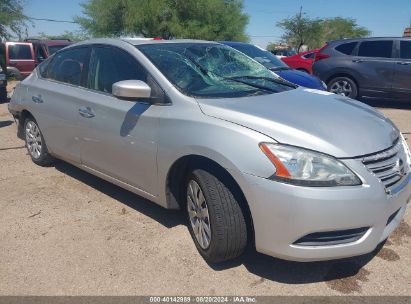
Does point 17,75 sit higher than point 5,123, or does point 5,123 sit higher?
point 17,75

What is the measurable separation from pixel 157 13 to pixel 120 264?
1053 inches

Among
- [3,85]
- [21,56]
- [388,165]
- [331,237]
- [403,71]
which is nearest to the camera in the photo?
[331,237]

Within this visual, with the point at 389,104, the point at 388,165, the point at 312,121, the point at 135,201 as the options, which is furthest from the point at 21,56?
the point at 388,165

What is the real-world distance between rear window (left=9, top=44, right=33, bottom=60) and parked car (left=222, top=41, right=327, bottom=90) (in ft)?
31.8

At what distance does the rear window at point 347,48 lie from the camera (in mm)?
10062

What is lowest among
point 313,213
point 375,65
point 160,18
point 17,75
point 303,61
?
point 313,213

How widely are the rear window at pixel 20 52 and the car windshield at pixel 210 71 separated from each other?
41.7 ft

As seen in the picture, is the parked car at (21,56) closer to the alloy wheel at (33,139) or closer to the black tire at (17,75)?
the black tire at (17,75)

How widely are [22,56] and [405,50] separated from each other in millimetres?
12342

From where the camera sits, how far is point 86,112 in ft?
12.7

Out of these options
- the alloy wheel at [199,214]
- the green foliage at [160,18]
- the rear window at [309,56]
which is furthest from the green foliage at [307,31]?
the alloy wheel at [199,214]

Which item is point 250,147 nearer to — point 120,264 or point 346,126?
point 346,126

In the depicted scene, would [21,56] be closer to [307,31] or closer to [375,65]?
[375,65]

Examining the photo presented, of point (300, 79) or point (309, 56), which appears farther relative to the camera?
point (309, 56)
